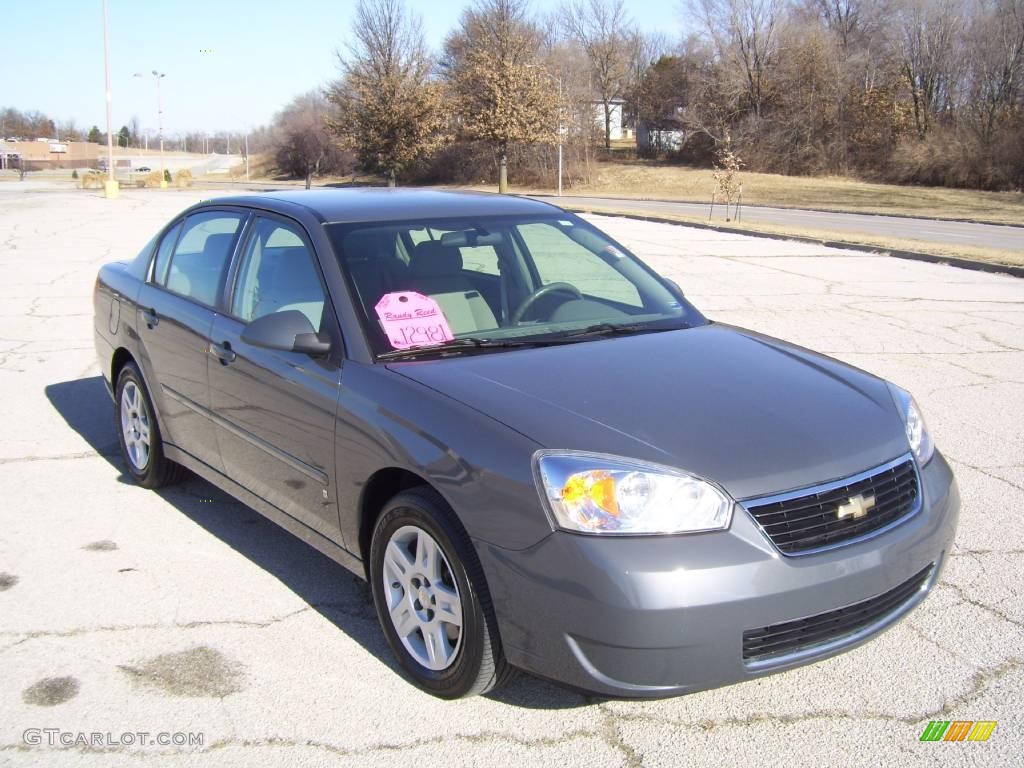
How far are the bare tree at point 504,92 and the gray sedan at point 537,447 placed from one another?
44624 mm

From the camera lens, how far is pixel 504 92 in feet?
160

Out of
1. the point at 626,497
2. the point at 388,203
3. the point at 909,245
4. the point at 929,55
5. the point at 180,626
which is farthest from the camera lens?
the point at 929,55

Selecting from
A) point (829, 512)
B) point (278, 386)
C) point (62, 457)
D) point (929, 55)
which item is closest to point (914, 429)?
point (829, 512)

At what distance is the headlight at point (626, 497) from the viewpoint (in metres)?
2.73

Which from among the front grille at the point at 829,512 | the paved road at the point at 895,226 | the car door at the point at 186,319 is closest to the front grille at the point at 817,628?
the front grille at the point at 829,512

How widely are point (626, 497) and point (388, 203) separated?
220cm

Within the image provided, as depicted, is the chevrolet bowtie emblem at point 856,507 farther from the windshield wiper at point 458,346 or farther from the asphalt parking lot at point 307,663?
the windshield wiper at point 458,346

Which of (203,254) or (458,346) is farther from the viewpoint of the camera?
(203,254)

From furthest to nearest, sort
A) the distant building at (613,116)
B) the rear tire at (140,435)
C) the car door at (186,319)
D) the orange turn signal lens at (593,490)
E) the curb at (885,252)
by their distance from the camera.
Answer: the distant building at (613,116) → the curb at (885,252) → the rear tire at (140,435) → the car door at (186,319) → the orange turn signal lens at (593,490)

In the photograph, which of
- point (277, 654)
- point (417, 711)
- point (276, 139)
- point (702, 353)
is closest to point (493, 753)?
point (417, 711)

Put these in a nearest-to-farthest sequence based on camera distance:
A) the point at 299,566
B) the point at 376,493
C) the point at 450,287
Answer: the point at 376,493
the point at 450,287
the point at 299,566

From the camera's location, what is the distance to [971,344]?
30.0 feet

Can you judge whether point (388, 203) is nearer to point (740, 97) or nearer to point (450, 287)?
point (450, 287)

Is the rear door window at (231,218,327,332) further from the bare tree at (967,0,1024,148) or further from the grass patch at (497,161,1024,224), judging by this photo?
the bare tree at (967,0,1024,148)
